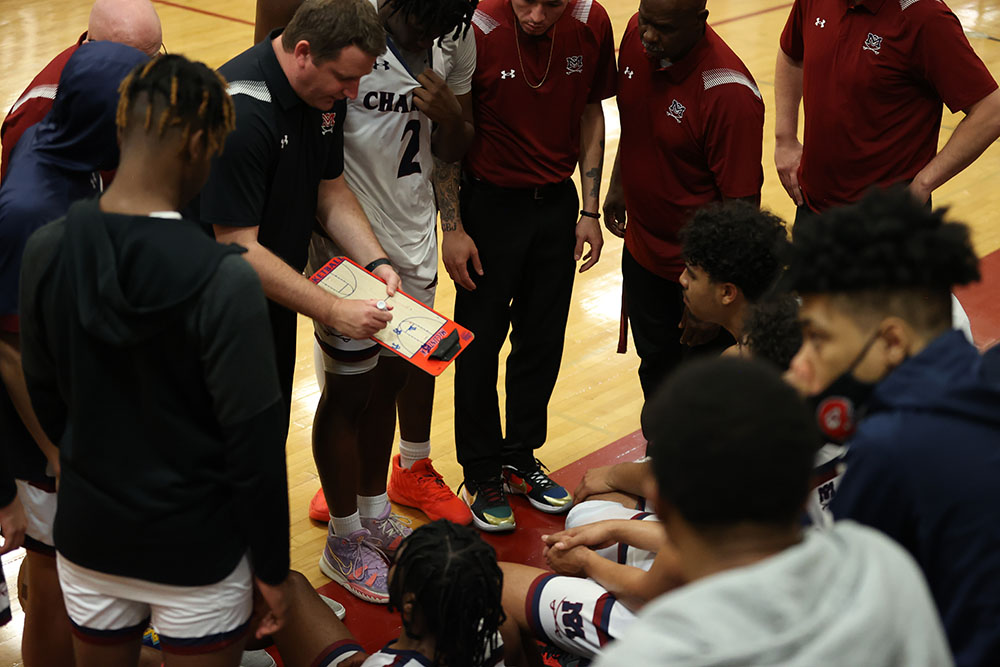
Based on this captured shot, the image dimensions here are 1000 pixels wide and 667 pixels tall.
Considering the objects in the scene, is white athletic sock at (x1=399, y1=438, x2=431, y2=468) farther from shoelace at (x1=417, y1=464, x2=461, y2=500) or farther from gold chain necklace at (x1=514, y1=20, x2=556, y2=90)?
gold chain necklace at (x1=514, y1=20, x2=556, y2=90)

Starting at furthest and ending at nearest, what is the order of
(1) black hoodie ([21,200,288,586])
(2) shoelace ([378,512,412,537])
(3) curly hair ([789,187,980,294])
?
1. (2) shoelace ([378,512,412,537])
2. (1) black hoodie ([21,200,288,586])
3. (3) curly hair ([789,187,980,294])

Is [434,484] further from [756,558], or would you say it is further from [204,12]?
[204,12]

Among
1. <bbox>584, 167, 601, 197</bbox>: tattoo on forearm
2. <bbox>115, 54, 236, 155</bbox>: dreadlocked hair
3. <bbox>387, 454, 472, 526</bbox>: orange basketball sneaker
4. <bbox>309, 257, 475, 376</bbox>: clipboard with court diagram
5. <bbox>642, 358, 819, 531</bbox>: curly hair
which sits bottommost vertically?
<bbox>387, 454, 472, 526</bbox>: orange basketball sneaker

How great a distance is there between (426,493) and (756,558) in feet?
7.89

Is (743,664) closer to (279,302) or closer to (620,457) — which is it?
(279,302)

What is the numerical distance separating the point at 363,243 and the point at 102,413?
1.22 m

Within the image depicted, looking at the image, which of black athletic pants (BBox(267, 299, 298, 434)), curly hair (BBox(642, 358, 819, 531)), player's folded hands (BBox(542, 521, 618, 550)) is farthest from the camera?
black athletic pants (BBox(267, 299, 298, 434))

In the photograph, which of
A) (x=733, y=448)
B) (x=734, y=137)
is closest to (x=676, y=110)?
(x=734, y=137)

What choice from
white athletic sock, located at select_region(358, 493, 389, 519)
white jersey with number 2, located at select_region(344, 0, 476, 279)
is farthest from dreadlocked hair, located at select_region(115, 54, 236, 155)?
white athletic sock, located at select_region(358, 493, 389, 519)

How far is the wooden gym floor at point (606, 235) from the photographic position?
3.79 metres

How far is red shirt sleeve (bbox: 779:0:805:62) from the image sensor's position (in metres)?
3.60

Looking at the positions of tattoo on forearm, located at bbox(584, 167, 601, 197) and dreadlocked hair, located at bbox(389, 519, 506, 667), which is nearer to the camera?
dreadlocked hair, located at bbox(389, 519, 506, 667)

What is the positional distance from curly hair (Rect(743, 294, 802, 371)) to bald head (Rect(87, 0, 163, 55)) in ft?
6.12

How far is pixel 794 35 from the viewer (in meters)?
3.65
